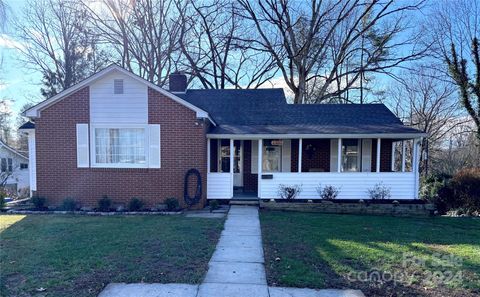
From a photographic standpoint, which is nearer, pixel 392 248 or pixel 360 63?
pixel 392 248

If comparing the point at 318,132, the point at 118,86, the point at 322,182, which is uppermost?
the point at 118,86

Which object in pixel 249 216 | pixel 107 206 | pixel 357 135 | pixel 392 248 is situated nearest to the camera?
pixel 392 248

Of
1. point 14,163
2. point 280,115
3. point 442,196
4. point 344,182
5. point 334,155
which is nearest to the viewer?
point 344,182

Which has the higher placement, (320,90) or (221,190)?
(320,90)

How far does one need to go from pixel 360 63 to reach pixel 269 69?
7.60 meters

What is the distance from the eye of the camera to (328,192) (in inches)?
413

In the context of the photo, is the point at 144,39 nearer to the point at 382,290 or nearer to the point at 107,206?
the point at 107,206

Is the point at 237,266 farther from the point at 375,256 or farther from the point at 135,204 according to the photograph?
the point at 135,204

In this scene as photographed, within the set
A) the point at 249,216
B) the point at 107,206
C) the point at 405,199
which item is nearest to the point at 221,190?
the point at 249,216

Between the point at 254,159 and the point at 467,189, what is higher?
the point at 254,159

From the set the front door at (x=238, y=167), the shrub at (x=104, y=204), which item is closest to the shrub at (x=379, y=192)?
the front door at (x=238, y=167)

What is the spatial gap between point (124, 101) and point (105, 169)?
2.41 m

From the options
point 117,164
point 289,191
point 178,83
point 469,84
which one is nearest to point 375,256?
point 289,191

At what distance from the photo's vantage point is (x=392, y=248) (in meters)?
5.54
